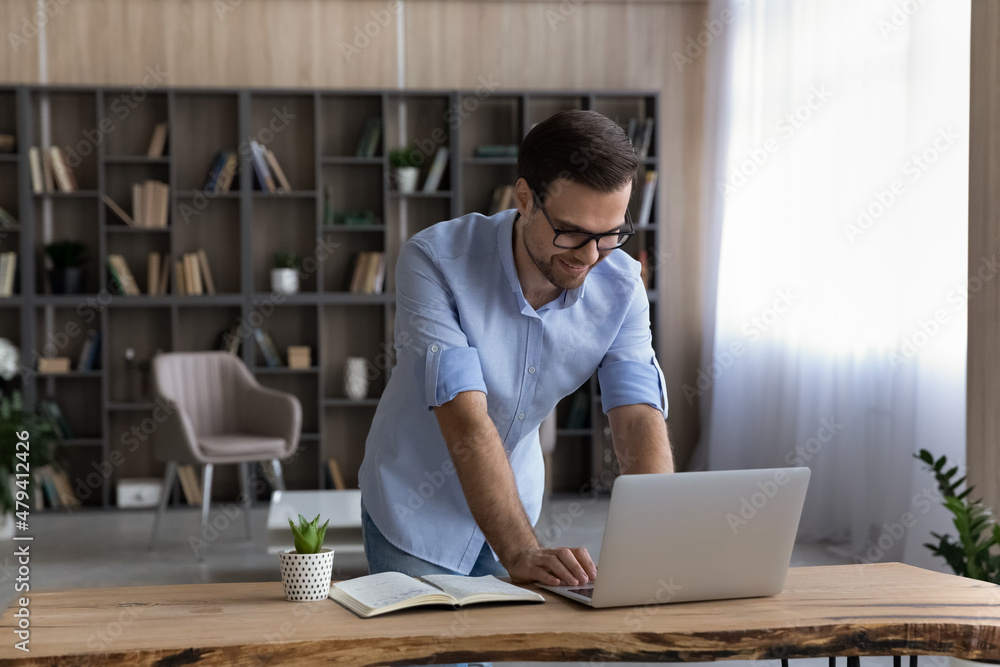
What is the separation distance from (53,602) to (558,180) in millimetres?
962

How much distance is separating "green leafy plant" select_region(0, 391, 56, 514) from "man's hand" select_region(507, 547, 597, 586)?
12.1 feet

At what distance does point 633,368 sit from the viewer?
1.71 meters

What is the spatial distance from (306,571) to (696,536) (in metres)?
0.56

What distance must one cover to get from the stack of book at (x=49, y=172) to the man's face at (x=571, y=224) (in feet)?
15.1

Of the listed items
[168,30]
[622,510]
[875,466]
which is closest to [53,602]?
[622,510]

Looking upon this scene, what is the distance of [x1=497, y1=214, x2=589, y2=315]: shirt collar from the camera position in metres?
1.62

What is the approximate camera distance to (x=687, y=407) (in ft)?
20.0

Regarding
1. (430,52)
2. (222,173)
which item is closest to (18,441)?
(222,173)

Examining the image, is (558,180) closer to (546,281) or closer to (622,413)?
(546,281)

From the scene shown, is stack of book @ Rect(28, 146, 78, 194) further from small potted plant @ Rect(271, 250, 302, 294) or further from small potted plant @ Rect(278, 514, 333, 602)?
small potted plant @ Rect(278, 514, 333, 602)

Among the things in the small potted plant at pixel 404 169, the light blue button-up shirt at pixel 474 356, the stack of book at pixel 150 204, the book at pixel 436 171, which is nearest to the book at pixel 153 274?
the stack of book at pixel 150 204

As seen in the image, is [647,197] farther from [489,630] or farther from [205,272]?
[489,630]

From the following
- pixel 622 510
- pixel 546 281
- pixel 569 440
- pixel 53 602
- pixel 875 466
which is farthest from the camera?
pixel 569 440

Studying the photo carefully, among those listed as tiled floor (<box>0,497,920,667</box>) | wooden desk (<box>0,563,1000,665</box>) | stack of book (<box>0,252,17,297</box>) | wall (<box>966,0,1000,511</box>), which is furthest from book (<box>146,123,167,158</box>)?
wooden desk (<box>0,563,1000,665</box>)
